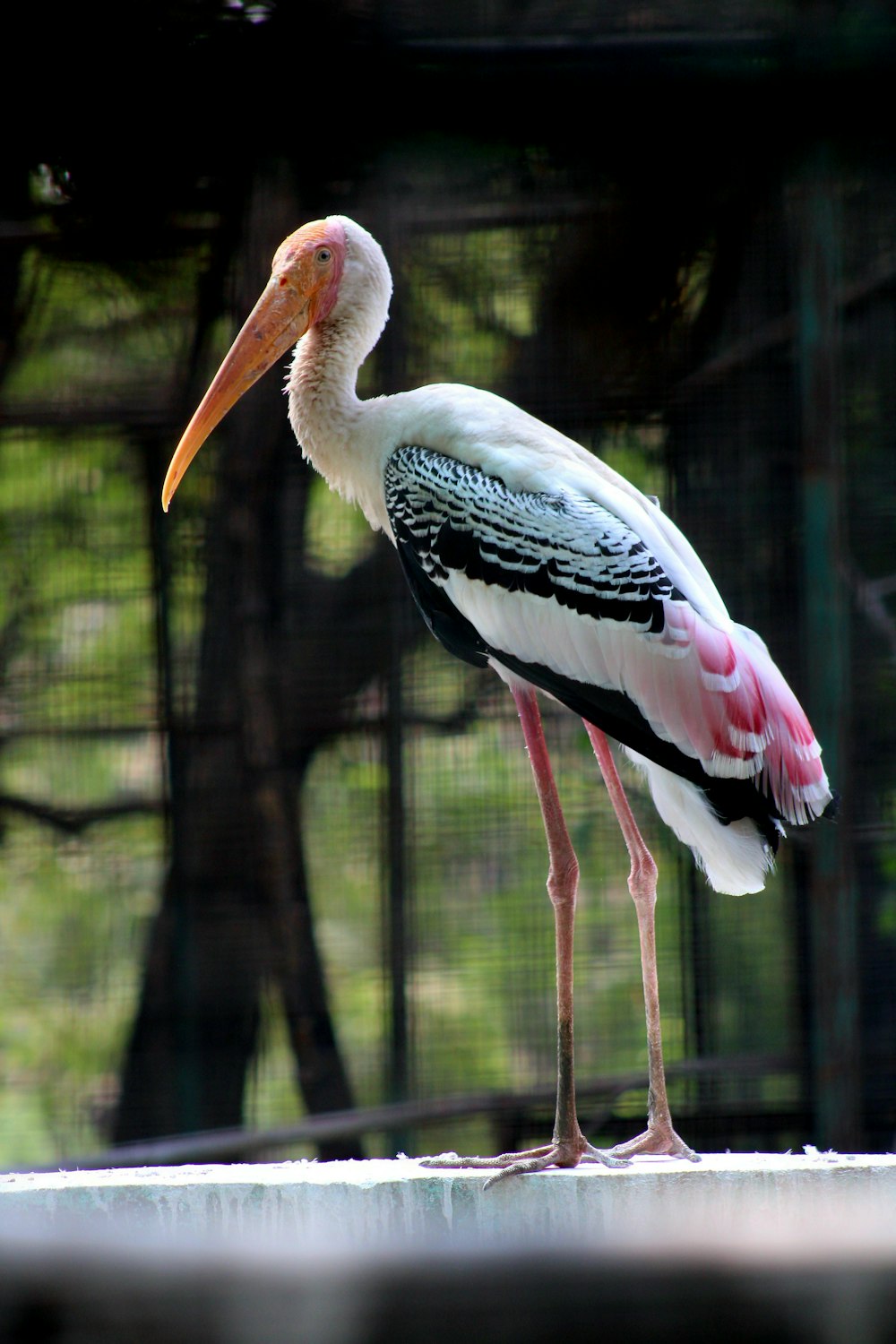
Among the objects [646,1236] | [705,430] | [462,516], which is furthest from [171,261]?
[646,1236]

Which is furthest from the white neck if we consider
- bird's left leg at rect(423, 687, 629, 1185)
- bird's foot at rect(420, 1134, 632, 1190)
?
bird's foot at rect(420, 1134, 632, 1190)

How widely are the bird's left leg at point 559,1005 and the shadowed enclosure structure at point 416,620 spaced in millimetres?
646

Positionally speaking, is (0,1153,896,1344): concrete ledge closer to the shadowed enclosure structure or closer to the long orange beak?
the long orange beak

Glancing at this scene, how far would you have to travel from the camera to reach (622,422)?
2219mm

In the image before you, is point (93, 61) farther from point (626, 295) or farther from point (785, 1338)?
point (785, 1338)

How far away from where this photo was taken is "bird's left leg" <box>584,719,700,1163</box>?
4.96 feet

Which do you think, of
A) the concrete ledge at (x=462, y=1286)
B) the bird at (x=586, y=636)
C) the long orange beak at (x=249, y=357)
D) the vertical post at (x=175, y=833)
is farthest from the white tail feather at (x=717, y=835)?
the concrete ledge at (x=462, y=1286)

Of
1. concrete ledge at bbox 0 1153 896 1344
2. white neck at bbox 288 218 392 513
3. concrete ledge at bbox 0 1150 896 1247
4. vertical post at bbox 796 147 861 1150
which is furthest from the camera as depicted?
vertical post at bbox 796 147 861 1150

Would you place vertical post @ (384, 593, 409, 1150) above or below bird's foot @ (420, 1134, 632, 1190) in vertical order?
above

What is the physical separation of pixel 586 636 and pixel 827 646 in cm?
84

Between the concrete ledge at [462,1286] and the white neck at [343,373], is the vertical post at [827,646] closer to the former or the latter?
the white neck at [343,373]

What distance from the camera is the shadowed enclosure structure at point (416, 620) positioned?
2156 millimetres

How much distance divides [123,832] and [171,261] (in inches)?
34.2

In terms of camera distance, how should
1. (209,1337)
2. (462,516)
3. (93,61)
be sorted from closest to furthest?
(209,1337) → (462,516) → (93,61)
